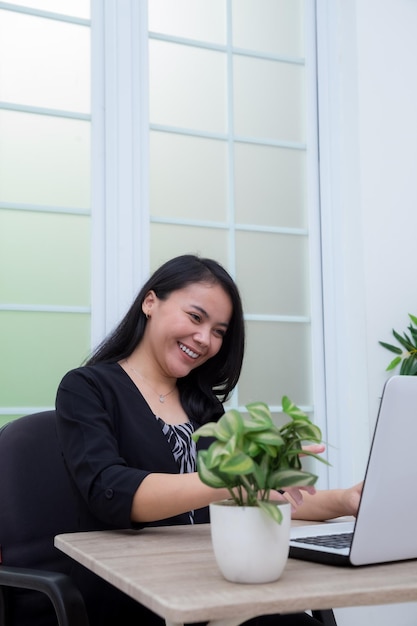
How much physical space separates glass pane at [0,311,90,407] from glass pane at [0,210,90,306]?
66 millimetres

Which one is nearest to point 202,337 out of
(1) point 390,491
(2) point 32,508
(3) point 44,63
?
(2) point 32,508

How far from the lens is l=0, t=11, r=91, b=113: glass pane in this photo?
2746 mm

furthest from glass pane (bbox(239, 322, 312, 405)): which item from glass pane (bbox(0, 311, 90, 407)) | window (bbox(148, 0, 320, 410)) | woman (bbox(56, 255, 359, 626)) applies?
woman (bbox(56, 255, 359, 626))

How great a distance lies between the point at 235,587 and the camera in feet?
3.09

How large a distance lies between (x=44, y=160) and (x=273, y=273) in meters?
0.98

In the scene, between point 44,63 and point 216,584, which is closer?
point 216,584

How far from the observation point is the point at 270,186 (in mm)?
3217

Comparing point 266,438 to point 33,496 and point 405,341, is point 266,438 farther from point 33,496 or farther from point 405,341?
point 405,341

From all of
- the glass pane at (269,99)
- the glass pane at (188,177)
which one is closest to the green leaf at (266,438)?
the glass pane at (188,177)

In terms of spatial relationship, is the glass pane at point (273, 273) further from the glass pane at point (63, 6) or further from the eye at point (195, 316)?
the eye at point (195, 316)

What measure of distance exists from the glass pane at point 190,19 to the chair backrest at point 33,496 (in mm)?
1787

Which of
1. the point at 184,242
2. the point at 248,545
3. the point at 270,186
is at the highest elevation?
the point at 270,186

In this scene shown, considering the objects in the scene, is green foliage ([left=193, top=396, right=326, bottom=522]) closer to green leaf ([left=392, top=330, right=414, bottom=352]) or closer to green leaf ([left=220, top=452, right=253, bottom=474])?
green leaf ([left=220, top=452, right=253, bottom=474])

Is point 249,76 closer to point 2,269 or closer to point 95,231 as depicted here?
point 95,231
